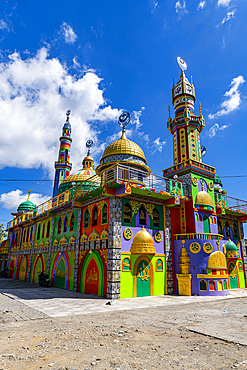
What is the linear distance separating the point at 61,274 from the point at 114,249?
7476mm

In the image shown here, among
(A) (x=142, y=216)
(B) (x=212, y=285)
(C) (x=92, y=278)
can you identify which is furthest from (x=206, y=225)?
(C) (x=92, y=278)

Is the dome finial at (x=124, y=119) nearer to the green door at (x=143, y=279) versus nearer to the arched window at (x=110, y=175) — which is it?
the arched window at (x=110, y=175)

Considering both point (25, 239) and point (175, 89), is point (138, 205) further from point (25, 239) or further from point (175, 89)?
point (25, 239)

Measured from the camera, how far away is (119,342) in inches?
236

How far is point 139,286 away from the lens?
48.7ft

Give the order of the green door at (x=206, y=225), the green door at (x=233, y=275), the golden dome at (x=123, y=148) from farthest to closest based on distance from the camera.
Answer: the golden dome at (x=123, y=148), the green door at (x=233, y=275), the green door at (x=206, y=225)

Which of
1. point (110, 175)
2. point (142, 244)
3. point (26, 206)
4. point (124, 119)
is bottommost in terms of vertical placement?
point (142, 244)

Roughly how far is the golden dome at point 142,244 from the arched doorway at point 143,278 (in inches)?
30.4

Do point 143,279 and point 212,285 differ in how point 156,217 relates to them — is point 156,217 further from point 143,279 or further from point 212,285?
point 212,285

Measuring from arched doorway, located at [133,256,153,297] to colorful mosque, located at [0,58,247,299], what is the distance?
5cm

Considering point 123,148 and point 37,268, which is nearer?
point 123,148

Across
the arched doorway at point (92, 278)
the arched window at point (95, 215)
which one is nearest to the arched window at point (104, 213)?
the arched window at point (95, 215)

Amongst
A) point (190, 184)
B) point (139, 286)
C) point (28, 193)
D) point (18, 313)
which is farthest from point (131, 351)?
point (28, 193)

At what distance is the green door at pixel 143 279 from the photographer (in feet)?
48.7
